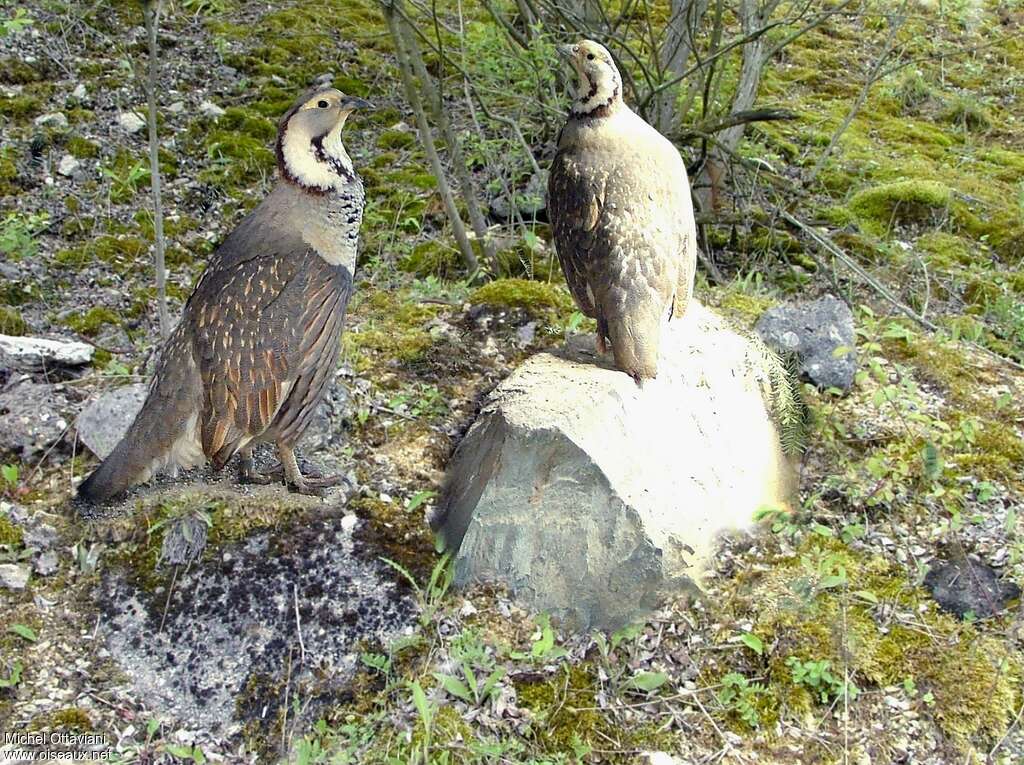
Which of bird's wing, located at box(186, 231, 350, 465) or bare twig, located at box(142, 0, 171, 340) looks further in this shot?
bare twig, located at box(142, 0, 171, 340)

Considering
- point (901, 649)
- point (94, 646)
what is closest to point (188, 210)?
point (94, 646)

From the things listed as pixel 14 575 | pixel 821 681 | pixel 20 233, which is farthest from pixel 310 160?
pixel 20 233

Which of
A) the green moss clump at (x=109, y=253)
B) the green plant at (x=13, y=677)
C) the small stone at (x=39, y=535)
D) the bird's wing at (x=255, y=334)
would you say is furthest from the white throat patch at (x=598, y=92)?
the green moss clump at (x=109, y=253)

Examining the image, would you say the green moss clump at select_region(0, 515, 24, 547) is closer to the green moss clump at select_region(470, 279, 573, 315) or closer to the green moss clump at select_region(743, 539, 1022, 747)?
the green moss clump at select_region(470, 279, 573, 315)

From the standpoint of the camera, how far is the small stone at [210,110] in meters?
8.28

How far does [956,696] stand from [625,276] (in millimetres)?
2043

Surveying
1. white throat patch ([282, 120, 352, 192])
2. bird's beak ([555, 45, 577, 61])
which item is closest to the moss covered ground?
white throat patch ([282, 120, 352, 192])

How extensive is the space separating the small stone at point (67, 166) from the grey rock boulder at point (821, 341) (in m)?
5.55

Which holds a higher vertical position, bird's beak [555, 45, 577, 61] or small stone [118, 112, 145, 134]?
bird's beak [555, 45, 577, 61]

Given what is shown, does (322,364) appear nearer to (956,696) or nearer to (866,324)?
(956,696)

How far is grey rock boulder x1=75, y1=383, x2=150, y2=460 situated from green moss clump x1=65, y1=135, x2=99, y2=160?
397 centimetres

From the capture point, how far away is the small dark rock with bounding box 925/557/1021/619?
3887 mm

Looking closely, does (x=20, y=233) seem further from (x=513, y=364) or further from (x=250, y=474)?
(x=513, y=364)

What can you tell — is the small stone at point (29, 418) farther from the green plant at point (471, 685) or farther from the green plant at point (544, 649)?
the green plant at point (544, 649)
